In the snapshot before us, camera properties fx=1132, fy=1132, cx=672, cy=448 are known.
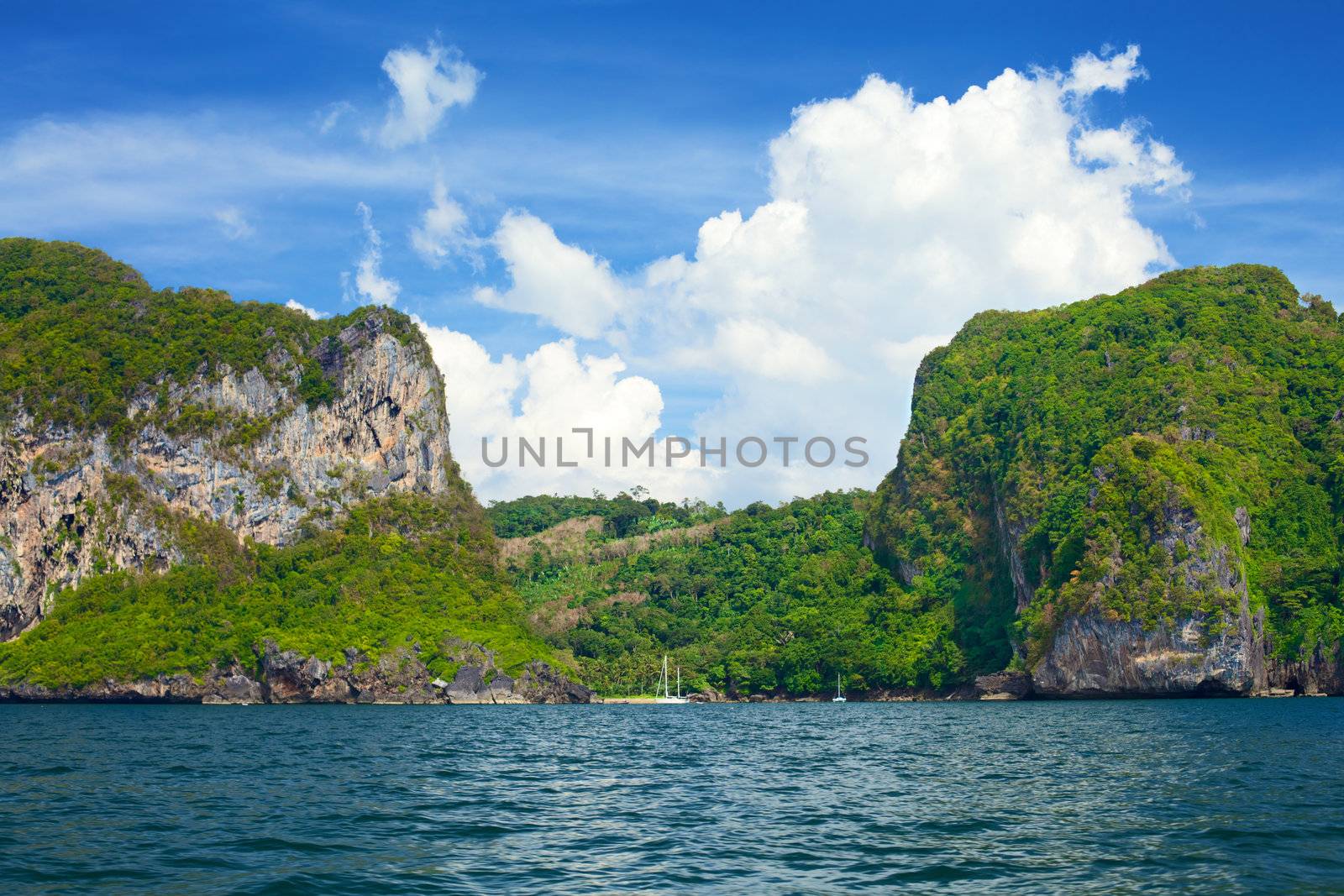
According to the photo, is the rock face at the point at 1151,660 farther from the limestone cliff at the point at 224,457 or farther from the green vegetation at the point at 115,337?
the green vegetation at the point at 115,337

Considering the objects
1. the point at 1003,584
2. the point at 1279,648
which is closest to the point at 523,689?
the point at 1003,584

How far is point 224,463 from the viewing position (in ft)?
463

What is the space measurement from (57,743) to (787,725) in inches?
1643

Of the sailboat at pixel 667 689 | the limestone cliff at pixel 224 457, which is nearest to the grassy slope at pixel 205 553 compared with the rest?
the limestone cliff at pixel 224 457

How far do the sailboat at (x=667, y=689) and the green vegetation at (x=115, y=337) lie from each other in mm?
57841

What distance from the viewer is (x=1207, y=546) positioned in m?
114

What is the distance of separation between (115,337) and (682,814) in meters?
140

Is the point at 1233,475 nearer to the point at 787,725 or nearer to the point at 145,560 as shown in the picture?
the point at 787,725

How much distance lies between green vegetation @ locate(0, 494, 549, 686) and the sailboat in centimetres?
1834

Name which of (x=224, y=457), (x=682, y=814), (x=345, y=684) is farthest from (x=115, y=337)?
(x=682, y=814)

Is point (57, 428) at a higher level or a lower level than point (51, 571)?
higher

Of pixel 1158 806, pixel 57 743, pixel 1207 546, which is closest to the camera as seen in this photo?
pixel 1158 806

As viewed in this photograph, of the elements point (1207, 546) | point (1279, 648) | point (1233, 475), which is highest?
point (1233, 475)

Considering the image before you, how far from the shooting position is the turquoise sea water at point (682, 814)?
814 inches
